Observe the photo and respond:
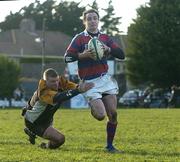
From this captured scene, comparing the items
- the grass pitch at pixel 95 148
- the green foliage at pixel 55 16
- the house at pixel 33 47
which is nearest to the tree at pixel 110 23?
the green foliage at pixel 55 16

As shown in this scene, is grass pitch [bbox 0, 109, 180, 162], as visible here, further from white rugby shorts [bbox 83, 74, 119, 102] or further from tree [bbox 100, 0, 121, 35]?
tree [bbox 100, 0, 121, 35]

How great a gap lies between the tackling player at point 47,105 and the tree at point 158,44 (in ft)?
164

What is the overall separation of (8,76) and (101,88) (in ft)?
164

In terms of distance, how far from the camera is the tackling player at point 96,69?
392 inches

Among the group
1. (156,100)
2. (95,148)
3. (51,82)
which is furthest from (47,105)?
(156,100)

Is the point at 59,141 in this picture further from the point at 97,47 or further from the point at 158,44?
the point at 158,44

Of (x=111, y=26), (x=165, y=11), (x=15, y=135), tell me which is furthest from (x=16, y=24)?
(x=15, y=135)

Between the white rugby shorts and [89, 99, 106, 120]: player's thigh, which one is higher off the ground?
the white rugby shorts

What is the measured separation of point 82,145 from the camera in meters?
11.0

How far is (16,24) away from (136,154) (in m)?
107

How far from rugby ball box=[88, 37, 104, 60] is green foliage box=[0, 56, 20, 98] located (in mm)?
47977

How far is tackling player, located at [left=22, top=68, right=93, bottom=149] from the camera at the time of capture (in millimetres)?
9711

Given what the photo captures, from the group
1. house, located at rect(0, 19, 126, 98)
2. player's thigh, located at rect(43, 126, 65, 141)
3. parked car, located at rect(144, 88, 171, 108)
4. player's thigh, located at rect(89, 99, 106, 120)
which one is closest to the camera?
player's thigh, located at rect(89, 99, 106, 120)

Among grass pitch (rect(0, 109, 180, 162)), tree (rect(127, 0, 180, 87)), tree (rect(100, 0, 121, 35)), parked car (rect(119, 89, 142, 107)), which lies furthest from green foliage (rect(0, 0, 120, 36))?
grass pitch (rect(0, 109, 180, 162))
